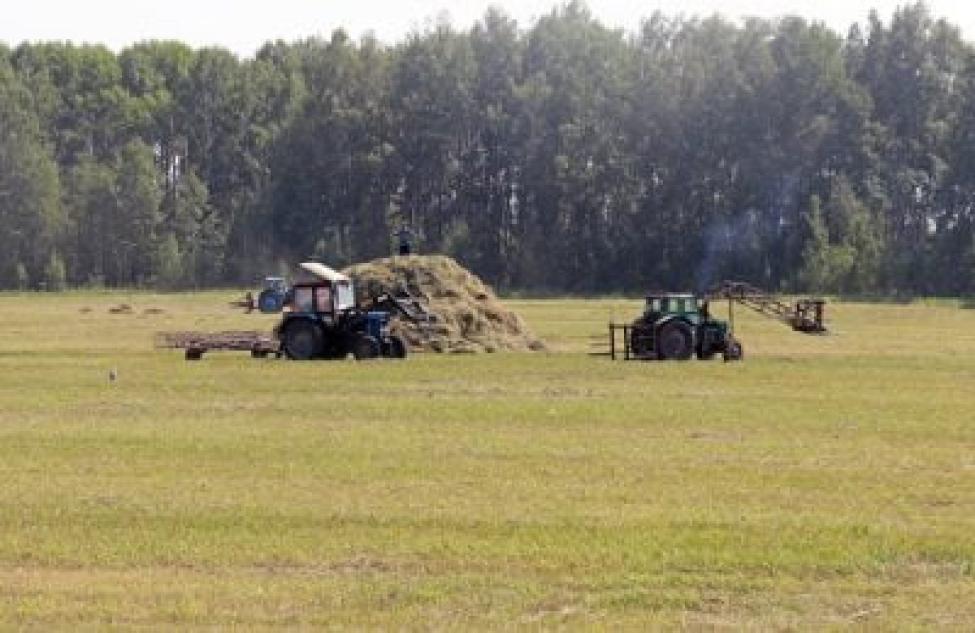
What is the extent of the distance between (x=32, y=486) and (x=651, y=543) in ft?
25.4

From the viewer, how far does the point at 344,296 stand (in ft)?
153

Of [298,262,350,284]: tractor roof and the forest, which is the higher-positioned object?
the forest

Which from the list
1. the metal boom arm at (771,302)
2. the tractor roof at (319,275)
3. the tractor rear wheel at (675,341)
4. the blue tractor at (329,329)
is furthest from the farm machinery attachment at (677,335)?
the tractor roof at (319,275)

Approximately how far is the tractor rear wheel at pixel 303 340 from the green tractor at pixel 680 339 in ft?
25.7

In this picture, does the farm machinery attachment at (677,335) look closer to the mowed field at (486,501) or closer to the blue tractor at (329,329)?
the blue tractor at (329,329)

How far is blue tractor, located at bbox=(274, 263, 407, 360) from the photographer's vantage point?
45.2m

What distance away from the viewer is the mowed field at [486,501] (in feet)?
46.5

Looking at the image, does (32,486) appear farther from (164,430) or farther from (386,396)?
(386,396)

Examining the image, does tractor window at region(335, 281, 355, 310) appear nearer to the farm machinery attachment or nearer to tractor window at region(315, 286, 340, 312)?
tractor window at region(315, 286, 340, 312)

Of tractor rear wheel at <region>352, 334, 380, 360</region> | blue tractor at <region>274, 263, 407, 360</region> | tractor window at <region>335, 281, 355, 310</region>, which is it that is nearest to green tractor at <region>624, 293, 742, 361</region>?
blue tractor at <region>274, 263, 407, 360</region>

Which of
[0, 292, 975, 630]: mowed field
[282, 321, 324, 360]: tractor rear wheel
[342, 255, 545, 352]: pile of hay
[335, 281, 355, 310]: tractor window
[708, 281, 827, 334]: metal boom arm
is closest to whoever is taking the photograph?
[0, 292, 975, 630]: mowed field

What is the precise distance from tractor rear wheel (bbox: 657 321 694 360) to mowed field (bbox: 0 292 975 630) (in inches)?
269

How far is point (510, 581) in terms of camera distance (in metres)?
14.9

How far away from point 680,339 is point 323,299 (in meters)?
9.22
